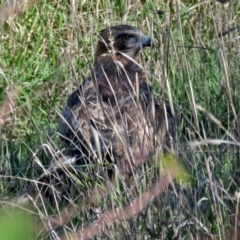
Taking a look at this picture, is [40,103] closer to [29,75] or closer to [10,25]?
[29,75]

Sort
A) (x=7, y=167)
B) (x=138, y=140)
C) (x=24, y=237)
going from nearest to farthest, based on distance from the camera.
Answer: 1. (x=24, y=237)
2. (x=138, y=140)
3. (x=7, y=167)

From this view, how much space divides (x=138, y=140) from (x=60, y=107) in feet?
7.87

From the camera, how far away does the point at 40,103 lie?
5668 millimetres

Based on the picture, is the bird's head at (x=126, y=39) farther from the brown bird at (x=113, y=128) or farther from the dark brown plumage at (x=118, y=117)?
the brown bird at (x=113, y=128)

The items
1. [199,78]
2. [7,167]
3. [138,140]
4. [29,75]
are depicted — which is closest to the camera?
[138,140]

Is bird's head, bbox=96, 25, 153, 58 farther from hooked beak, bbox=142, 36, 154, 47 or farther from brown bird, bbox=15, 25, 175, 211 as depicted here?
brown bird, bbox=15, 25, 175, 211

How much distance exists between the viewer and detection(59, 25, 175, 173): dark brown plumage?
307 centimetres

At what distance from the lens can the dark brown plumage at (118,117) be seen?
3068 millimetres

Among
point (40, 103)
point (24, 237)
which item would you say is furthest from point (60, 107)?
point (24, 237)

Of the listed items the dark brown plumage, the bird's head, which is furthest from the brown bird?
the bird's head

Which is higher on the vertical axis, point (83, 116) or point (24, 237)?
point (24, 237)

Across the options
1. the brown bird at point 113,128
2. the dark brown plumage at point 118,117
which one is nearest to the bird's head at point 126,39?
the dark brown plumage at point 118,117

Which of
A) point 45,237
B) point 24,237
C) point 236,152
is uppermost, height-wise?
point 24,237

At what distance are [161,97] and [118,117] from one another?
1.08 meters
